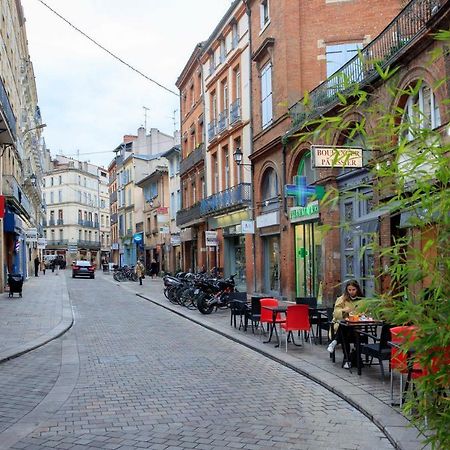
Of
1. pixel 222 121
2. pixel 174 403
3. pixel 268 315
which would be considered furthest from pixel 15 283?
pixel 174 403

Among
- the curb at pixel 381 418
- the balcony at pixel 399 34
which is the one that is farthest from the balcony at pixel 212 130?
the curb at pixel 381 418

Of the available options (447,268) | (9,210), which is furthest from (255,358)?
(9,210)

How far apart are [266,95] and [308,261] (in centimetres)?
697

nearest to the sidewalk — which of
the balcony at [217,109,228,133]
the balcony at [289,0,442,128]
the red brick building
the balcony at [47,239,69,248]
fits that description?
the red brick building

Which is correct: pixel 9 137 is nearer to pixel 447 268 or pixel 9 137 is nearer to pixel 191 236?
pixel 191 236

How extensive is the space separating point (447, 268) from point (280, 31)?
1783 cm

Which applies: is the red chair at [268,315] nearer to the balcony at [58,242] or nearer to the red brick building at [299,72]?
the red brick building at [299,72]

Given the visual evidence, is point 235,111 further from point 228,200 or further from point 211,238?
point 211,238

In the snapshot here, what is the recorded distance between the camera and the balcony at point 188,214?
31.7 meters

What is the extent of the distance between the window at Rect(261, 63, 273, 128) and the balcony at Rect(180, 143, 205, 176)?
974 centimetres

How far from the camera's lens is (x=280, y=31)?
62.8ft

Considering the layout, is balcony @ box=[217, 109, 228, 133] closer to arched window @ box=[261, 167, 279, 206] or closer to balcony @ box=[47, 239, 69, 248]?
arched window @ box=[261, 167, 279, 206]

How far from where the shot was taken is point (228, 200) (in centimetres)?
2592

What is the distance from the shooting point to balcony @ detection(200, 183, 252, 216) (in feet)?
77.6
